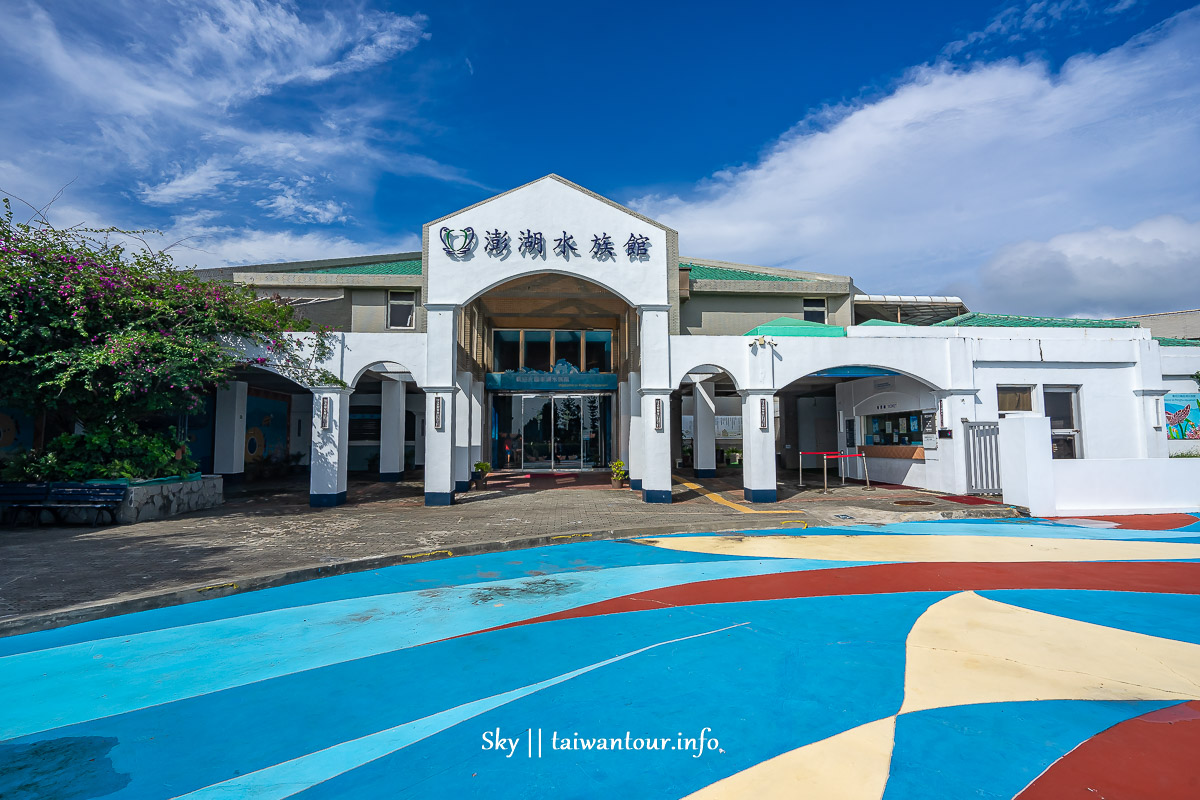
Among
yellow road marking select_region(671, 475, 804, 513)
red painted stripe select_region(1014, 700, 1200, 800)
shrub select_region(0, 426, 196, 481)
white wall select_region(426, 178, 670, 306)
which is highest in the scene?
white wall select_region(426, 178, 670, 306)

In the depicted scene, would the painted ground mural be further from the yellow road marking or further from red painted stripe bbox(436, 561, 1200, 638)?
the yellow road marking

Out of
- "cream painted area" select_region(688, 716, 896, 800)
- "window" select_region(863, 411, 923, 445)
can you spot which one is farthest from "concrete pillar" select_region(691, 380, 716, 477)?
"cream painted area" select_region(688, 716, 896, 800)

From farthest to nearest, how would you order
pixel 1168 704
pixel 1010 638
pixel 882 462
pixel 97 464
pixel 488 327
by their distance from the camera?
pixel 488 327 < pixel 882 462 < pixel 97 464 < pixel 1010 638 < pixel 1168 704

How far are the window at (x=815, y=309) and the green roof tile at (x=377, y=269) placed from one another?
15627 mm

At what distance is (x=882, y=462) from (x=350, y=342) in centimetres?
1708

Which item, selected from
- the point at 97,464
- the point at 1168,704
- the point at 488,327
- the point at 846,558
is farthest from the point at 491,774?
the point at 488,327

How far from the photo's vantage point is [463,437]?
19266 millimetres

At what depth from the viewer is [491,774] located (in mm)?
3482

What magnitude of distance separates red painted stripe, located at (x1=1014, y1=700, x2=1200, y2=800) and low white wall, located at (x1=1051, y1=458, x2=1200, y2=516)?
11384 mm

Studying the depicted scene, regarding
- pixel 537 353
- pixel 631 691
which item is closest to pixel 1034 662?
pixel 631 691

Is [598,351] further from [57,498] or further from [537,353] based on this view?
[57,498]

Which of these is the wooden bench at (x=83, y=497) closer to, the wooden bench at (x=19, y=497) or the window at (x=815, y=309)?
the wooden bench at (x=19, y=497)

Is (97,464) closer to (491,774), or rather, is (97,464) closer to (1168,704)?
(491,774)

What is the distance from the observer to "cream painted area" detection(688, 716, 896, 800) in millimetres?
3254
